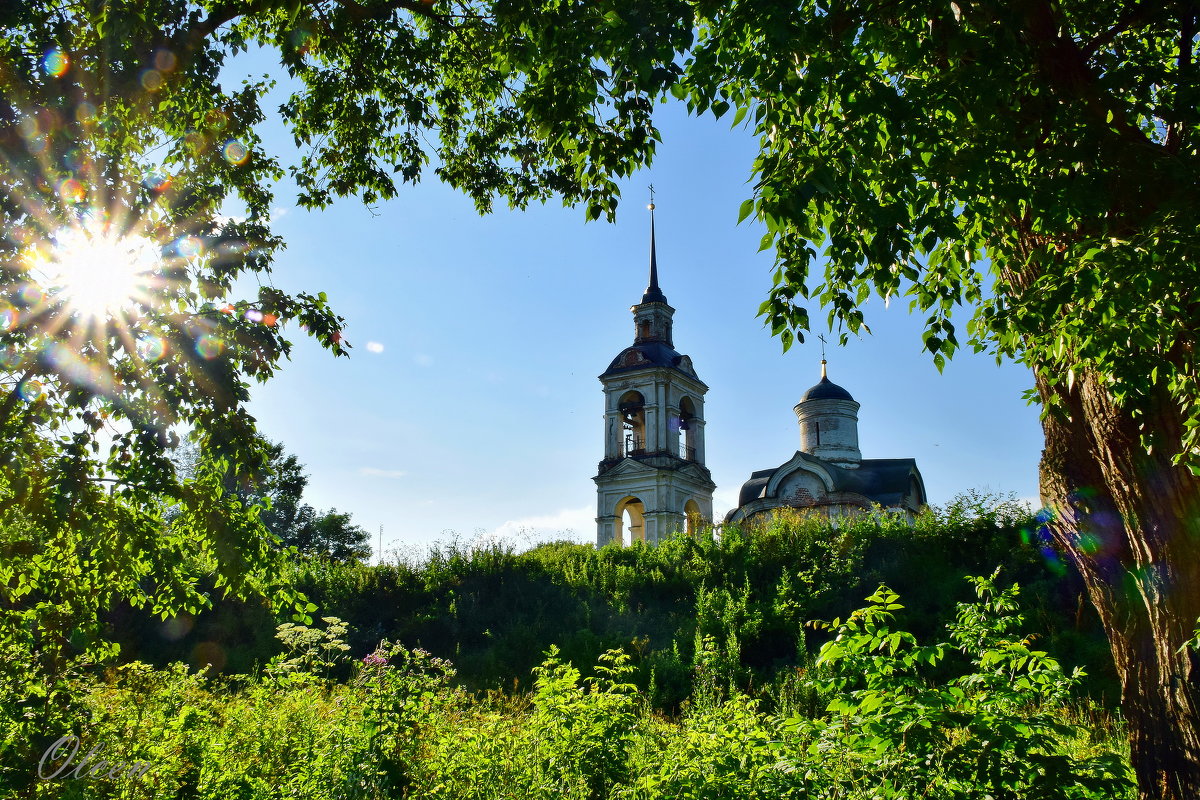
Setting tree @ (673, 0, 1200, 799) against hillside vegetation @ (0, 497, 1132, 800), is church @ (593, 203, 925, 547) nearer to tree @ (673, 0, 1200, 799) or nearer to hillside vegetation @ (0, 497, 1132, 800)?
hillside vegetation @ (0, 497, 1132, 800)

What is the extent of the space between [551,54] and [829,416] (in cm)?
2813

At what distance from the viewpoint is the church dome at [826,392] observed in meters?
31.5

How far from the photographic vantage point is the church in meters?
26.2

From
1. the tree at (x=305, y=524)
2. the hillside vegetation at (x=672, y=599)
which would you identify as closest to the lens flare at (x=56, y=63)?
the hillside vegetation at (x=672, y=599)

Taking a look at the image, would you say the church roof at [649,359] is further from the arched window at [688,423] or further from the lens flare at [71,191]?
the lens flare at [71,191]

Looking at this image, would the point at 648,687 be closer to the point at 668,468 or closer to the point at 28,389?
the point at 28,389

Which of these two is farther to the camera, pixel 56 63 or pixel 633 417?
pixel 633 417

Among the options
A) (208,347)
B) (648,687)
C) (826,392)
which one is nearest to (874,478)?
(826,392)

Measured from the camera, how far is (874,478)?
28781 millimetres

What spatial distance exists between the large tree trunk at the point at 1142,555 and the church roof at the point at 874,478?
23.3m

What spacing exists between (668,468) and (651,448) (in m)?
0.89

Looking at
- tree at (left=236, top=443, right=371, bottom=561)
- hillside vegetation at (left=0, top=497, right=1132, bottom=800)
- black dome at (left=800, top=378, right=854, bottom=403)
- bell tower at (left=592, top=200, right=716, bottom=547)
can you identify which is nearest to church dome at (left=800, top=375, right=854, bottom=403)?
black dome at (left=800, top=378, right=854, bottom=403)

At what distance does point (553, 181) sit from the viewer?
7.62 m

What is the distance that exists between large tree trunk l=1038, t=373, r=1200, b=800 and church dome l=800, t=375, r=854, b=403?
27.5 m
